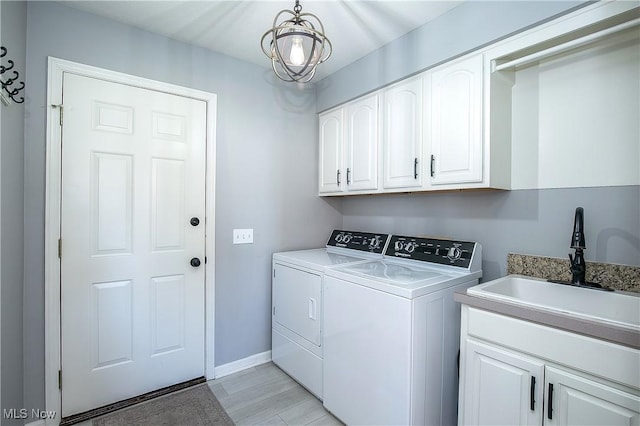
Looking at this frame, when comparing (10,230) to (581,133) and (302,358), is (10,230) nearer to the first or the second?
(302,358)

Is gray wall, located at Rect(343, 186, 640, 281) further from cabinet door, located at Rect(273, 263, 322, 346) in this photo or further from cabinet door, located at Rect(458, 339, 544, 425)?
cabinet door, located at Rect(273, 263, 322, 346)

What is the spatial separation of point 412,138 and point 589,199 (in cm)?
102

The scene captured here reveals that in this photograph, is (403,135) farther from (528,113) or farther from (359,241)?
(359,241)

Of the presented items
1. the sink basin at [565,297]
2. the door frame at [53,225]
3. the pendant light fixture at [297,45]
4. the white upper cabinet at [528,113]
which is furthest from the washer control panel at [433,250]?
the door frame at [53,225]

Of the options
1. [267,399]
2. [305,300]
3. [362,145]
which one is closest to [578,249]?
[362,145]

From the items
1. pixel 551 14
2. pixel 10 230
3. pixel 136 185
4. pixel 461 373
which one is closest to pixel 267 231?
pixel 136 185

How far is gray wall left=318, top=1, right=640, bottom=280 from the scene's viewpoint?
1442 mm

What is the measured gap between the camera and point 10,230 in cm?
151

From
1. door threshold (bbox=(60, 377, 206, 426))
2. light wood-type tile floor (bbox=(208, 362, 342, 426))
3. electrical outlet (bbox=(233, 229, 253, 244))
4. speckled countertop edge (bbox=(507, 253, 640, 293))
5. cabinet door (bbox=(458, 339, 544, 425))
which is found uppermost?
electrical outlet (bbox=(233, 229, 253, 244))

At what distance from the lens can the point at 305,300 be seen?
2150 mm

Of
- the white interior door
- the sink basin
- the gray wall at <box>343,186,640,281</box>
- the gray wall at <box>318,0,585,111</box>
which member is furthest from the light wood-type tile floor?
the gray wall at <box>318,0,585,111</box>

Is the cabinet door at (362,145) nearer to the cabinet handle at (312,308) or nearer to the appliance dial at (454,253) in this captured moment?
the appliance dial at (454,253)

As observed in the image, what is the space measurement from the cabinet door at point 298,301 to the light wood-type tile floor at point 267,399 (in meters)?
0.41

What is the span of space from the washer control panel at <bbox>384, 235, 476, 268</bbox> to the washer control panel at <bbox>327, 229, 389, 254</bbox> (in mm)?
97
